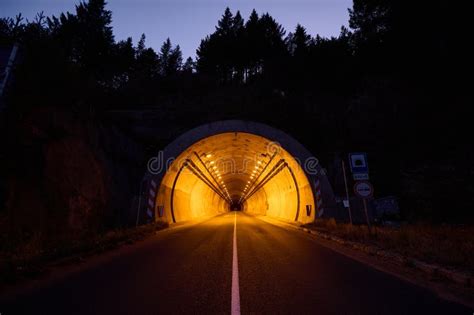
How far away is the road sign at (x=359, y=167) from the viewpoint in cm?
1011

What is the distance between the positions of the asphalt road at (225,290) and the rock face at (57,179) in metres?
4.69

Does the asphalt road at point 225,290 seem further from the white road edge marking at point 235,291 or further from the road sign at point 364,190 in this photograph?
the road sign at point 364,190

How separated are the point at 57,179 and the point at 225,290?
31.0 feet

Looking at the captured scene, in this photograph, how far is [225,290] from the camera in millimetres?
4438

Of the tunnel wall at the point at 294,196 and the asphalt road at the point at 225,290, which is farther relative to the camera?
the tunnel wall at the point at 294,196

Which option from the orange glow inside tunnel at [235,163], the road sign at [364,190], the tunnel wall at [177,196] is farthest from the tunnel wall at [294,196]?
the tunnel wall at [177,196]

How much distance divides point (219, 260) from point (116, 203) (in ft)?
33.2

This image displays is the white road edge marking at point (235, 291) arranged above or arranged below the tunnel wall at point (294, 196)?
below

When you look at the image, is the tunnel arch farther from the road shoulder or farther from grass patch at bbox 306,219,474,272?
the road shoulder

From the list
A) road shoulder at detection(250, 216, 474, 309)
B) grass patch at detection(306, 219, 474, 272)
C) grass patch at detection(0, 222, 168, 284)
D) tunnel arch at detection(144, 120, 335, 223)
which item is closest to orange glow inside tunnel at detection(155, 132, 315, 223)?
tunnel arch at detection(144, 120, 335, 223)

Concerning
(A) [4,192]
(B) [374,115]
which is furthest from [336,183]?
(A) [4,192]

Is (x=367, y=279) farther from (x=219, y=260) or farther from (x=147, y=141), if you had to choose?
(x=147, y=141)

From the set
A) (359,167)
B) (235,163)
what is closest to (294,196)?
(235,163)

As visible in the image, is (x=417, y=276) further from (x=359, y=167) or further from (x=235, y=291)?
(x=359, y=167)
